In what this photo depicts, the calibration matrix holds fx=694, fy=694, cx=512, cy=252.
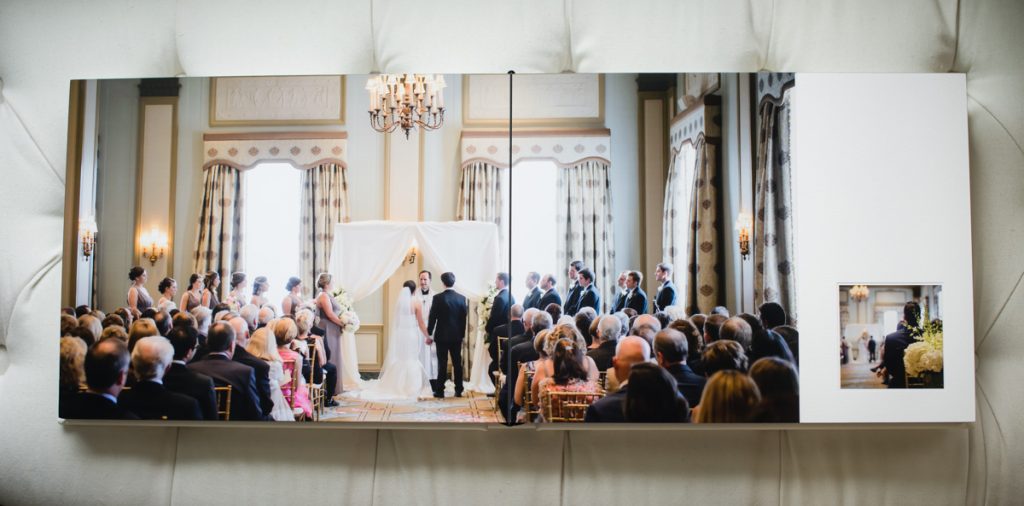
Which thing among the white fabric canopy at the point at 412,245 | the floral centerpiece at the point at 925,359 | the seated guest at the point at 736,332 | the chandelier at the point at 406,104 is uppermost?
the chandelier at the point at 406,104

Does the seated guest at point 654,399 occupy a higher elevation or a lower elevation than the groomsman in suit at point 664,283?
lower

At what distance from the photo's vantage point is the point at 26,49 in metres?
2.96

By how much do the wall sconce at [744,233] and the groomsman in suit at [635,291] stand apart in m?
0.42

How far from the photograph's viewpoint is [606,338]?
272cm

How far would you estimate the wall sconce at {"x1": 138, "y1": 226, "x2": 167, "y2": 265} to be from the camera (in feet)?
9.17

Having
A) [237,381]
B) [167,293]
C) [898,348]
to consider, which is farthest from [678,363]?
[167,293]

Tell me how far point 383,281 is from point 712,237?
1.32 metres

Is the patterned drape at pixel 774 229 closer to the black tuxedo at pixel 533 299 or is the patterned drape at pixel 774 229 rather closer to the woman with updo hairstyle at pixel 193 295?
the black tuxedo at pixel 533 299

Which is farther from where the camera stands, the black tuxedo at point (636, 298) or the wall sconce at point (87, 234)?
the wall sconce at point (87, 234)

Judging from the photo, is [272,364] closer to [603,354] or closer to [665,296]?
[603,354]

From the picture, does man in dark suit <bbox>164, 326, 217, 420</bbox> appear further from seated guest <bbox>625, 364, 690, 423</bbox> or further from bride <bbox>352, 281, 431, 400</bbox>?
seated guest <bbox>625, 364, 690, 423</bbox>

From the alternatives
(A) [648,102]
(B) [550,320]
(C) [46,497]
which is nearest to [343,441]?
(B) [550,320]

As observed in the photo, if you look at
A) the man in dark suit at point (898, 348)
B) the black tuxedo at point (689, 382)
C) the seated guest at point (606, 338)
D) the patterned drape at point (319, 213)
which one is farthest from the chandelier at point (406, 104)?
the man in dark suit at point (898, 348)

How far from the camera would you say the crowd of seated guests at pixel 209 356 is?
9.04ft
